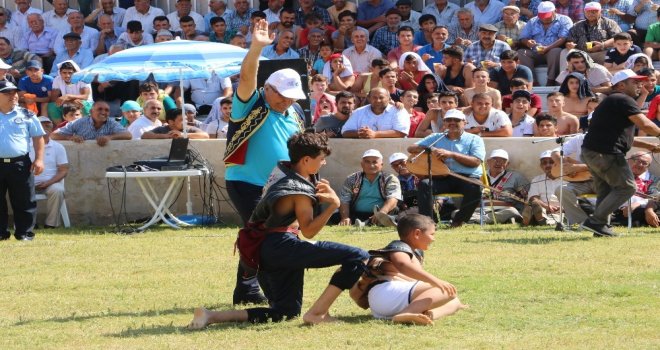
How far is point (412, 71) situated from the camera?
18.3m

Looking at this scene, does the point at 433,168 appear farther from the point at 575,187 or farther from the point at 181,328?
the point at 181,328

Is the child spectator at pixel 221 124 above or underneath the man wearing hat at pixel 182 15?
underneath

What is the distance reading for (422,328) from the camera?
26.5ft

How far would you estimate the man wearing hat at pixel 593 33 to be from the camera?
714 inches

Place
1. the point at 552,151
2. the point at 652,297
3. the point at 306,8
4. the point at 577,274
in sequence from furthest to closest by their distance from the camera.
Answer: the point at 306,8, the point at 552,151, the point at 577,274, the point at 652,297

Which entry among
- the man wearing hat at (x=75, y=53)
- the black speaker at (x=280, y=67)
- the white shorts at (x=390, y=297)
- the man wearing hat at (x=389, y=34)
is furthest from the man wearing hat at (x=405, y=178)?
the white shorts at (x=390, y=297)

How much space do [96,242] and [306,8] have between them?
24.9 ft

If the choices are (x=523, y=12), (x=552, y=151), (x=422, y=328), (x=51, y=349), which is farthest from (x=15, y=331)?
(x=523, y=12)

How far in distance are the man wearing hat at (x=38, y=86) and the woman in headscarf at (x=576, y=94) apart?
7855 millimetres

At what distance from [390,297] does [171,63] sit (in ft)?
29.1

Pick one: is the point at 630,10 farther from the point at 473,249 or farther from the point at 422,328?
the point at 422,328

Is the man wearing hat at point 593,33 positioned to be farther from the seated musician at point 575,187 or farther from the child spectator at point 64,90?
the child spectator at point 64,90

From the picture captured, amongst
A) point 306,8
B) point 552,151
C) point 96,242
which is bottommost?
point 96,242

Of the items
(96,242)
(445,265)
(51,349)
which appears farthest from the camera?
(96,242)
